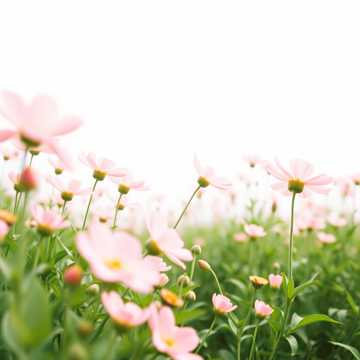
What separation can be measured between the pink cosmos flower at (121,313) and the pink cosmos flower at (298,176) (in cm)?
71

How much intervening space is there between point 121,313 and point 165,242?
0.80 ft

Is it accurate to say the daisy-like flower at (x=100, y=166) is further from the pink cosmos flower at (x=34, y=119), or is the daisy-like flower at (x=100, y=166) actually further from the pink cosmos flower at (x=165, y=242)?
the pink cosmos flower at (x=34, y=119)

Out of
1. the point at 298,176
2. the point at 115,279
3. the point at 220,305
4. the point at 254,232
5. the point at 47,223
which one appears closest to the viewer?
the point at 115,279

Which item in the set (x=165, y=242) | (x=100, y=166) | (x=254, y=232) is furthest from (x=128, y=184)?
(x=254, y=232)

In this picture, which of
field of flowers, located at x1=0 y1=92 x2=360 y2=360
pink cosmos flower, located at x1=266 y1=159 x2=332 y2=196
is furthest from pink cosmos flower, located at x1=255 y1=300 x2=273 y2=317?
pink cosmos flower, located at x1=266 y1=159 x2=332 y2=196

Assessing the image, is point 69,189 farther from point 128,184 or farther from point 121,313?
point 121,313

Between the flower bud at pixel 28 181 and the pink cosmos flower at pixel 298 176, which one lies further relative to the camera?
the pink cosmos flower at pixel 298 176

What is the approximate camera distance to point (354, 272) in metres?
2.49

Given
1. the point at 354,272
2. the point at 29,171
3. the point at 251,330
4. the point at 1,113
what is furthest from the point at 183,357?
the point at 354,272

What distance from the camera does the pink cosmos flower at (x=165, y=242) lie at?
96 cm

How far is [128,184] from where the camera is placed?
129 centimetres

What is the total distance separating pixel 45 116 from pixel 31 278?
0.28 meters

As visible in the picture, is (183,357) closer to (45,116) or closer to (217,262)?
(45,116)

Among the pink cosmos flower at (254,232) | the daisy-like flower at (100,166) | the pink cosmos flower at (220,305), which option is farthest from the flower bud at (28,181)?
the pink cosmos flower at (254,232)
